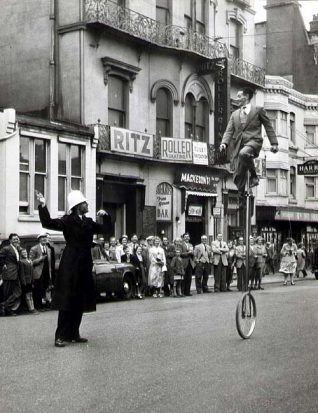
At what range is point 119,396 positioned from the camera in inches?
257

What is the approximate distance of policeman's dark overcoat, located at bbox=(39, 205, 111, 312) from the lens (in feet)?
32.3

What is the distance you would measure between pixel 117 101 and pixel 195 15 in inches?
261

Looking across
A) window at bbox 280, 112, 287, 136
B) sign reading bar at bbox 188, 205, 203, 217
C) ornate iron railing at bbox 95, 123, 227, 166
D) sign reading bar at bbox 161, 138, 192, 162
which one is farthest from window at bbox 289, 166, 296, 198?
sign reading bar at bbox 161, 138, 192, 162

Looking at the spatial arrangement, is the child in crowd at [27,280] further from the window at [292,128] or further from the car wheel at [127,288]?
the window at [292,128]

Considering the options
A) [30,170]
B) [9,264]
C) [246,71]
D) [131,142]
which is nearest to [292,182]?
[246,71]

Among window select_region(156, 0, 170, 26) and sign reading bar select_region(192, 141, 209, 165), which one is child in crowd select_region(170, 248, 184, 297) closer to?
sign reading bar select_region(192, 141, 209, 165)

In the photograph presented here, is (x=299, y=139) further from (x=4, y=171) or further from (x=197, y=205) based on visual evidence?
(x=4, y=171)

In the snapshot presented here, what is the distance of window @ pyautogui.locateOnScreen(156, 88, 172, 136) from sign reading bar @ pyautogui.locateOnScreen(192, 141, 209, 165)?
52.0 inches

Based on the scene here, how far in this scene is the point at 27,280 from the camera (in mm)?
16438

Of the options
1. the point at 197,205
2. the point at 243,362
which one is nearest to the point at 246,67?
the point at 197,205

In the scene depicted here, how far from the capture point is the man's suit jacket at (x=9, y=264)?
52.7 feet

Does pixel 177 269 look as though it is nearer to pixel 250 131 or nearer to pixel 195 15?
pixel 250 131

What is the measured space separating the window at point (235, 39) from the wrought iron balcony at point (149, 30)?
2699 mm

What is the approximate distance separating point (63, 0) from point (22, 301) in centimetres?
1426
